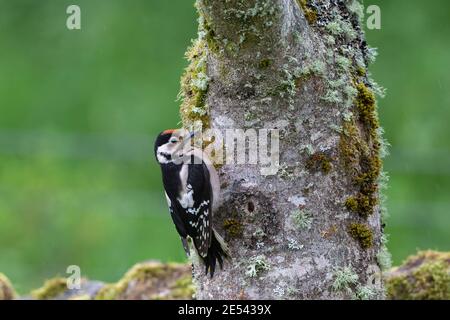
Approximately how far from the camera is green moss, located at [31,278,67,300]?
5.71 metres

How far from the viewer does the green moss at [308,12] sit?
423 cm

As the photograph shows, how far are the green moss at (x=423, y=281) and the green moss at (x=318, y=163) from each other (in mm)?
1339

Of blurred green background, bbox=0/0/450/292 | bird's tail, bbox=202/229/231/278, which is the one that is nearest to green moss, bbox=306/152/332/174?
bird's tail, bbox=202/229/231/278

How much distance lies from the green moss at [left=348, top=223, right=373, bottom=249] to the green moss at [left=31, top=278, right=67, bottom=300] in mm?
2323

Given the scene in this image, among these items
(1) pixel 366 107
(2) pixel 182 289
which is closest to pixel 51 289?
(2) pixel 182 289

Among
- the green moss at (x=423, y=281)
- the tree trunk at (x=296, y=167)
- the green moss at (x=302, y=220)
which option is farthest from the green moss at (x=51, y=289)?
the green moss at (x=302, y=220)

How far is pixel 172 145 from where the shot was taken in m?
4.67

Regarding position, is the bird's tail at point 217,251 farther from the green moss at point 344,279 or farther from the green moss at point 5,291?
the green moss at point 5,291

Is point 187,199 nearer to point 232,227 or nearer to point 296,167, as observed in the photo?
point 232,227

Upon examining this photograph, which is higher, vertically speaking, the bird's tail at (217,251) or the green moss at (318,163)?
the green moss at (318,163)

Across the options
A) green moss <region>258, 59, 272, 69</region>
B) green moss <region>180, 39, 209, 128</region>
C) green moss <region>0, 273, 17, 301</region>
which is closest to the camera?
green moss <region>258, 59, 272, 69</region>

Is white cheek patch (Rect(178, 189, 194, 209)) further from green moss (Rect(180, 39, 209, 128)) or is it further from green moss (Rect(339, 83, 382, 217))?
green moss (Rect(339, 83, 382, 217))

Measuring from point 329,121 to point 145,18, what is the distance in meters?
7.76

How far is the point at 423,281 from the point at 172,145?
1.81 m
